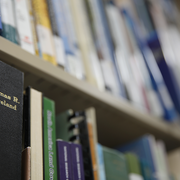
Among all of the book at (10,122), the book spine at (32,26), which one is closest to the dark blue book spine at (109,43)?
the book spine at (32,26)

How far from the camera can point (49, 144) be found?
56 centimetres

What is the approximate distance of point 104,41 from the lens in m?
1.03

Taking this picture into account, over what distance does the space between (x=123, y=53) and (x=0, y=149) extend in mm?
758

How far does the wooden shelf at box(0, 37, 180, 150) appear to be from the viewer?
627 millimetres

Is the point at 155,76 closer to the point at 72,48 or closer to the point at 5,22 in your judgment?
the point at 72,48

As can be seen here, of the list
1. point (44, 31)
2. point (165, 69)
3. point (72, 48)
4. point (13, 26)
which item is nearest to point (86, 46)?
point (72, 48)

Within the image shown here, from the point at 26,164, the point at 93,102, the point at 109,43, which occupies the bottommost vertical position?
the point at 26,164

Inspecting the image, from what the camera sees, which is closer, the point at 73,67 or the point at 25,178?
the point at 25,178

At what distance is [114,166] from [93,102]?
0.22 metres

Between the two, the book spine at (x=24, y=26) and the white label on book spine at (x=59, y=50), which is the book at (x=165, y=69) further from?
the book spine at (x=24, y=26)

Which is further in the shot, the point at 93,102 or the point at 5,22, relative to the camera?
the point at 93,102

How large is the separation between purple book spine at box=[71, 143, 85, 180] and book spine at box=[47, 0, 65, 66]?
0.25 meters

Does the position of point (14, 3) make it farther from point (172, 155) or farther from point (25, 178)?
point (172, 155)

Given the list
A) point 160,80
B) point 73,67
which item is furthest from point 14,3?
point 160,80
